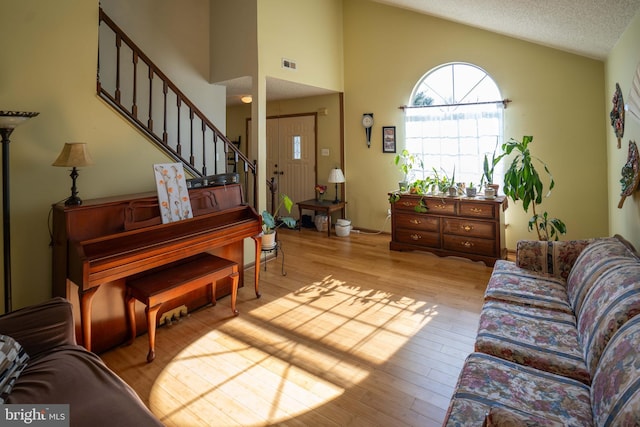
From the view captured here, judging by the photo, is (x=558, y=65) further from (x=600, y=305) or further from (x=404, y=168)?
(x=600, y=305)

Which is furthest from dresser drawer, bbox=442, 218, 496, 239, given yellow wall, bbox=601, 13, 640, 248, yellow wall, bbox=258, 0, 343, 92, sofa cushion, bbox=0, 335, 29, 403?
sofa cushion, bbox=0, 335, 29, 403

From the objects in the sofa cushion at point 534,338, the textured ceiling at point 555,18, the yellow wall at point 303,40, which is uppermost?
the yellow wall at point 303,40

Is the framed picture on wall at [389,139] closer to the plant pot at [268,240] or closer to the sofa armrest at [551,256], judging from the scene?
the plant pot at [268,240]

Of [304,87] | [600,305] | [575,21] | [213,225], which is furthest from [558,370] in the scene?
[304,87]

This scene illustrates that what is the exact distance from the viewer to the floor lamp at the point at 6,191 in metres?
2.08

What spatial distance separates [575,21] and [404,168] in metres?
2.59

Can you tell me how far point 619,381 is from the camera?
45.3 inches

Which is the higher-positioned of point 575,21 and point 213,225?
point 575,21

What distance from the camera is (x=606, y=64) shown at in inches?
143

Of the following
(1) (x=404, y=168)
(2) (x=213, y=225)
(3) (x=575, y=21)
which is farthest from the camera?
(1) (x=404, y=168)

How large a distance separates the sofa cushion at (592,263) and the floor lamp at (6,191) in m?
3.48

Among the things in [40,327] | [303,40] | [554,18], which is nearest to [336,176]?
[303,40]

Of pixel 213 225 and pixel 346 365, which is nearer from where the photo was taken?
pixel 346 365

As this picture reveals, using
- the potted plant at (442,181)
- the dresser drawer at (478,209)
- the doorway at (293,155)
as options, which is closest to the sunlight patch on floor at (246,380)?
the dresser drawer at (478,209)
